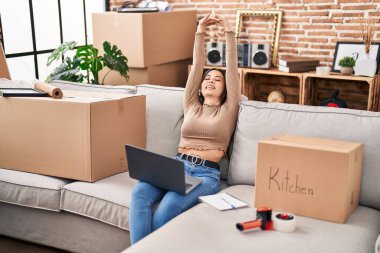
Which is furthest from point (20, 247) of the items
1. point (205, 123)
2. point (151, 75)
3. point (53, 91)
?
point (151, 75)

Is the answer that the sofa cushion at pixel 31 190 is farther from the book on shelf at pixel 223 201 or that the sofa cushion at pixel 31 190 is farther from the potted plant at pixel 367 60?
the potted plant at pixel 367 60

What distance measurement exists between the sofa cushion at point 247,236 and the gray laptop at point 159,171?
15cm

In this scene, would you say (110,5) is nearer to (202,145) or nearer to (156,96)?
(156,96)

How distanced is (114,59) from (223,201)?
2.17 meters

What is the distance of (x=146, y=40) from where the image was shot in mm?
4324

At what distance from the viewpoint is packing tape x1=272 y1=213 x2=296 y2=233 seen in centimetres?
191

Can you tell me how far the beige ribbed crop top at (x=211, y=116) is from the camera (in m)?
2.61

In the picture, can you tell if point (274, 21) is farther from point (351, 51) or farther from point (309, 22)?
point (351, 51)

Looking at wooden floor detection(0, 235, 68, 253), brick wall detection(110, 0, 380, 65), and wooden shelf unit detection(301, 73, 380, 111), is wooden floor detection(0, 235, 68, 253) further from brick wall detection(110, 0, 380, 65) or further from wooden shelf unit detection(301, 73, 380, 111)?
brick wall detection(110, 0, 380, 65)

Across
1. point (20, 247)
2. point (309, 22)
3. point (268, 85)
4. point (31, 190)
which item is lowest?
point (20, 247)

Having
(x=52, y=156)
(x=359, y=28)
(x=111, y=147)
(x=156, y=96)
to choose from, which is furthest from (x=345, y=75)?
(x=52, y=156)

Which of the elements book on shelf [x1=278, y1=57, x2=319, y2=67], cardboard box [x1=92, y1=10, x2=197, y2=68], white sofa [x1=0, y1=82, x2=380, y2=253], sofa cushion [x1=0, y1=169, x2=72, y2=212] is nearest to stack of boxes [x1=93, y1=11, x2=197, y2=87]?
cardboard box [x1=92, y1=10, x2=197, y2=68]

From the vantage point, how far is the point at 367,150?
7.33ft

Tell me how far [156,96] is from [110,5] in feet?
8.89
